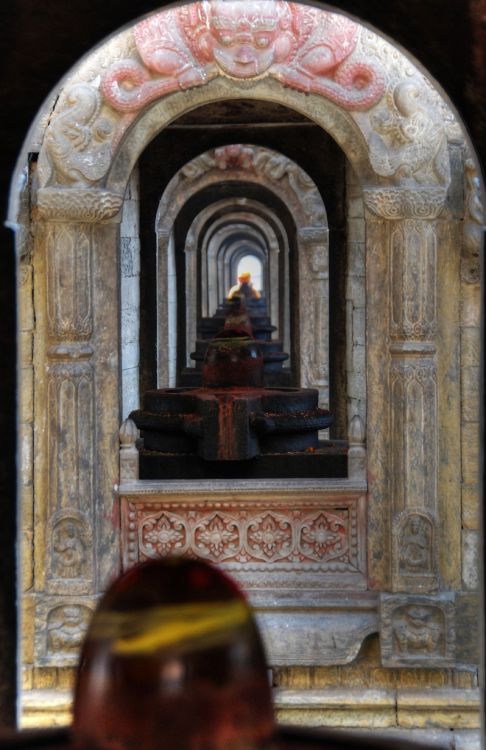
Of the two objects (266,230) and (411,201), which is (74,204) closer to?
(411,201)

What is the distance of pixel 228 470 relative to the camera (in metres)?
7.26

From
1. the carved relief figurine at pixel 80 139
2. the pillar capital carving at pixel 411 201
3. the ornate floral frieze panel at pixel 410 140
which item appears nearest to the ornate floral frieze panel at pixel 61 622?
the carved relief figurine at pixel 80 139

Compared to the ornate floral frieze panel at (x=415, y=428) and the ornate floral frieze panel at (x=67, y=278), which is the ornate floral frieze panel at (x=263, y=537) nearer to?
the ornate floral frieze panel at (x=415, y=428)

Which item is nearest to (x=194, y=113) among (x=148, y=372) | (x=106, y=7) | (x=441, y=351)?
(x=148, y=372)

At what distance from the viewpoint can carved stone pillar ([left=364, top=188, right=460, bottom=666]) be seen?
6676 mm

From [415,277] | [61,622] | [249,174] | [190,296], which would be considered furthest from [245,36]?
[190,296]

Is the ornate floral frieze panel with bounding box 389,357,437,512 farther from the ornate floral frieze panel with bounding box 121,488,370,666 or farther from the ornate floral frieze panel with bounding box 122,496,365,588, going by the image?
the ornate floral frieze panel with bounding box 122,496,365,588

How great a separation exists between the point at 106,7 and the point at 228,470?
14.7 ft

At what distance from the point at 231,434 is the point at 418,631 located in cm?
158

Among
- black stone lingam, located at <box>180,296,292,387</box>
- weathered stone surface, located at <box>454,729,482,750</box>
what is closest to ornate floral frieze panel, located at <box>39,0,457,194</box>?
weathered stone surface, located at <box>454,729,482,750</box>

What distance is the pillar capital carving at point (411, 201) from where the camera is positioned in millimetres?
6625

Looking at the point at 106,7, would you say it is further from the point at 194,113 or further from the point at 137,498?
the point at 194,113

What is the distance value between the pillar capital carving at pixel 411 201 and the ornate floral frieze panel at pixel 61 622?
283cm

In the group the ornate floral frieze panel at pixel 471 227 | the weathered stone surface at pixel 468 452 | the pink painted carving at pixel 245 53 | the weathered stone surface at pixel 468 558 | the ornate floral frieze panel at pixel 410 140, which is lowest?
the weathered stone surface at pixel 468 558
